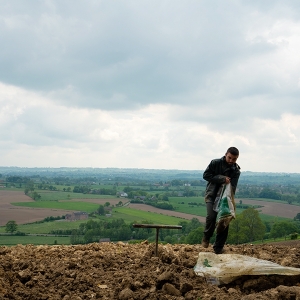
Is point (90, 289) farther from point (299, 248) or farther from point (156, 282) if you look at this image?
point (299, 248)

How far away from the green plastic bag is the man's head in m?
0.48

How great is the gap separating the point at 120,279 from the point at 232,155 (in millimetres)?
3180

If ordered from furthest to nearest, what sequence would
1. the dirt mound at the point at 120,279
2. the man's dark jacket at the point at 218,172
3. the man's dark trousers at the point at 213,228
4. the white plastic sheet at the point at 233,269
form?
the man's dark jacket at the point at 218,172, the man's dark trousers at the point at 213,228, the white plastic sheet at the point at 233,269, the dirt mound at the point at 120,279

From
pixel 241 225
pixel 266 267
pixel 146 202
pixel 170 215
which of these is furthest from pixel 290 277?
pixel 146 202

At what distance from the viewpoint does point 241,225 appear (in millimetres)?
15383

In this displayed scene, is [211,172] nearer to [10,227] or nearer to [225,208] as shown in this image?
[225,208]

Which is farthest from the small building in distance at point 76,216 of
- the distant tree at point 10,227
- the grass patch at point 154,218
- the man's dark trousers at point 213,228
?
the man's dark trousers at point 213,228

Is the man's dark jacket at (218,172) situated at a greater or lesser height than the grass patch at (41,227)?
greater

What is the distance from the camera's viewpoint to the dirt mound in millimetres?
5324

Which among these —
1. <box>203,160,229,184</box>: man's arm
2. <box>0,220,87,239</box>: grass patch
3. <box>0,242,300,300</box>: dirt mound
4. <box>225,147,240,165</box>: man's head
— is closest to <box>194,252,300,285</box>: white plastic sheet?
<box>0,242,300,300</box>: dirt mound

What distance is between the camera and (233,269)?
20.5ft

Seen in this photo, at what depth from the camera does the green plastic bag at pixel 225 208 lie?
24.5ft

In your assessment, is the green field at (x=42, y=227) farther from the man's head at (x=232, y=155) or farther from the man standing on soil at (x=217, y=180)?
the man's head at (x=232, y=155)

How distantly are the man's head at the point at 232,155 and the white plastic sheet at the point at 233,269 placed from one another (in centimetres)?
191
